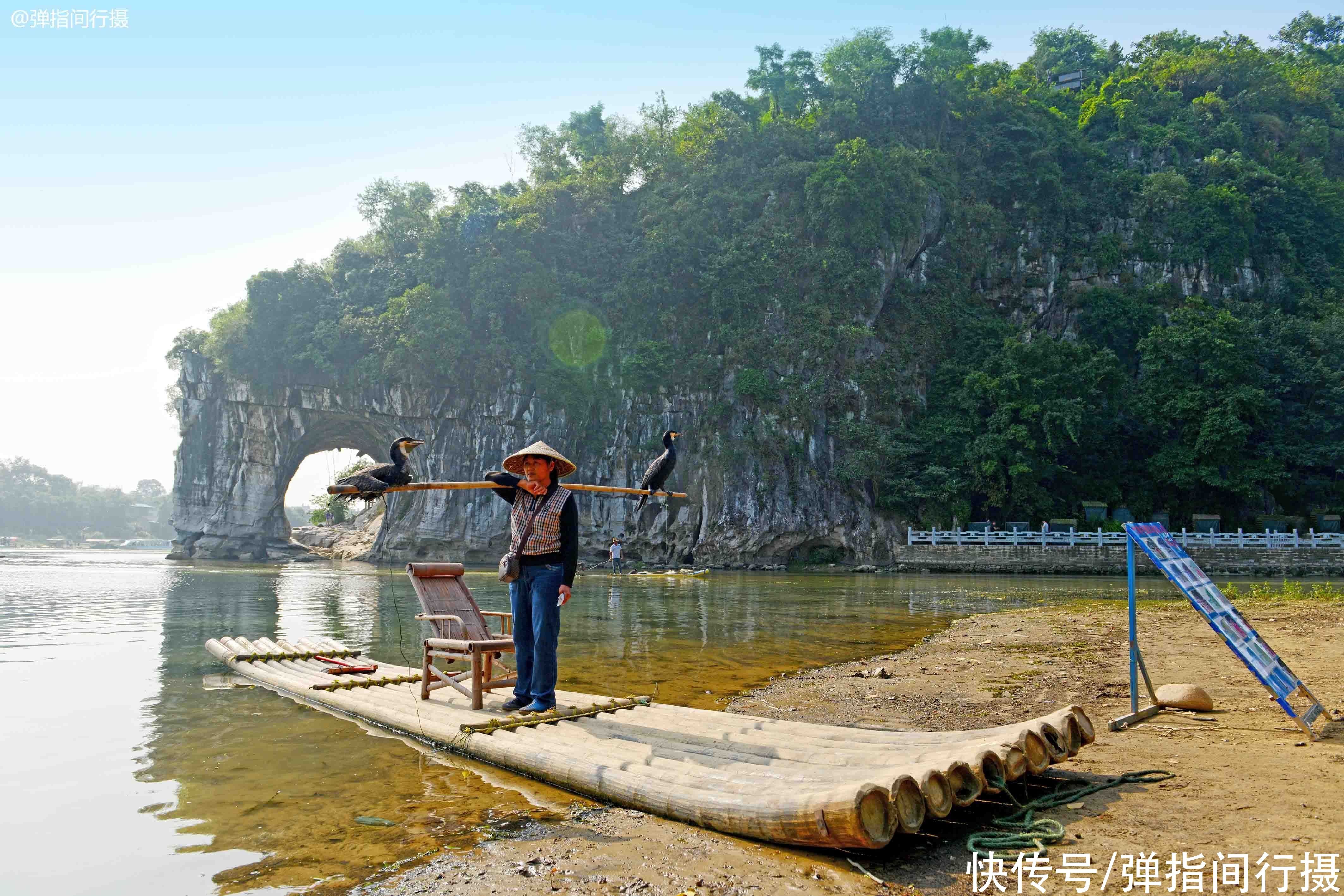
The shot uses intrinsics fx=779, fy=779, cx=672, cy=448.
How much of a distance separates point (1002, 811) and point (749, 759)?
128 centimetres

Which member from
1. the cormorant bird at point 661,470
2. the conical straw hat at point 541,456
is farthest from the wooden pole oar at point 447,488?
the cormorant bird at point 661,470

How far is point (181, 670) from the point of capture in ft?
28.6

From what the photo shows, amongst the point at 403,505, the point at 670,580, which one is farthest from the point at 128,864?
the point at 403,505

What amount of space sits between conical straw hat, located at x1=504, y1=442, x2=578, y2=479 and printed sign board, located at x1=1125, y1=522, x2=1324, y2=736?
373 cm

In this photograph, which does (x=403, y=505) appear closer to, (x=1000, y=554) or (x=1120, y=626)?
(x=1000, y=554)

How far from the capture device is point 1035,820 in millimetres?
3645

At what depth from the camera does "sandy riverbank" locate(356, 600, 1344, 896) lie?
3207 mm

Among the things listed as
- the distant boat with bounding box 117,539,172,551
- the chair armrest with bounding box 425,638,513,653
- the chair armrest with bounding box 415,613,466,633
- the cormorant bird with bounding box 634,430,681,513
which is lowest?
the distant boat with bounding box 117,539,172,551

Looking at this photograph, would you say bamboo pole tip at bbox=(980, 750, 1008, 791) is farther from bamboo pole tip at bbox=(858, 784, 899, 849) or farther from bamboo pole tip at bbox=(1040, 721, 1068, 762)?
bamboo pole tip at bbox=(858, 784, 899, 849)

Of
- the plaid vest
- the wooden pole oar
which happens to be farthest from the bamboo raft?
the wooden pole oar

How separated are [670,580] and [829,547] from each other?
1234cm

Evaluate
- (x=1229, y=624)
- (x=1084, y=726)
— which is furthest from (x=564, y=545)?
(x=1229, y=624)

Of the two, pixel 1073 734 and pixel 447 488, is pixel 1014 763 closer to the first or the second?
pixel 1073 734

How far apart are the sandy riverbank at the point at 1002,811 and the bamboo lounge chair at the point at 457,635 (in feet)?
6.24
